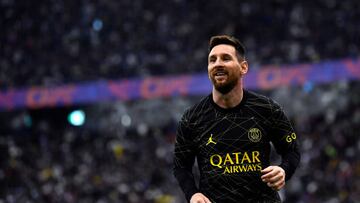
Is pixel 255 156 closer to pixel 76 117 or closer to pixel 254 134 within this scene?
pixel 254 134

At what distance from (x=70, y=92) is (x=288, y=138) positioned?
832 inches

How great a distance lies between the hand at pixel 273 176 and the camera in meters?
3.61

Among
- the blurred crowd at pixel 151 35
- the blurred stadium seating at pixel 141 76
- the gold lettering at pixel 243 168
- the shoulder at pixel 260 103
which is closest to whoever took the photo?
the gold lettering at pixel 243 168

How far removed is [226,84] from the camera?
3.83 m

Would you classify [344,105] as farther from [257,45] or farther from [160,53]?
[160,53]

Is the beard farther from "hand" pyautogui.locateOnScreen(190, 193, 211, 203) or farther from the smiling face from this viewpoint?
"hand" pyautogui.locateOnScreen(190, 193, 211, 203)

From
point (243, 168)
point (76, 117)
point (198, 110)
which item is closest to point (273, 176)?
point (243, 168)

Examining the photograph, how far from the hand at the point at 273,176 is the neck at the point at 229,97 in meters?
0.52

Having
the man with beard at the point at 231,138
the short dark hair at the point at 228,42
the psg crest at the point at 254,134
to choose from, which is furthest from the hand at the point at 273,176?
the short dark hair at the point at 228,42

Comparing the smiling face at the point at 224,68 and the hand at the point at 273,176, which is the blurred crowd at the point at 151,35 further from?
the hand at the point at 273,176

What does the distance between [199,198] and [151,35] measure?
20242mm

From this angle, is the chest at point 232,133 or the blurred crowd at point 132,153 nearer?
the chest at point 232,133

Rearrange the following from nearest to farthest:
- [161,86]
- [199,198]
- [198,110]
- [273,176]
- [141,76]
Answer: [273,176] → [199,198] → [198,110] → [161,86] → [141,76]

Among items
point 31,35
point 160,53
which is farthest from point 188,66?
point 31,35
